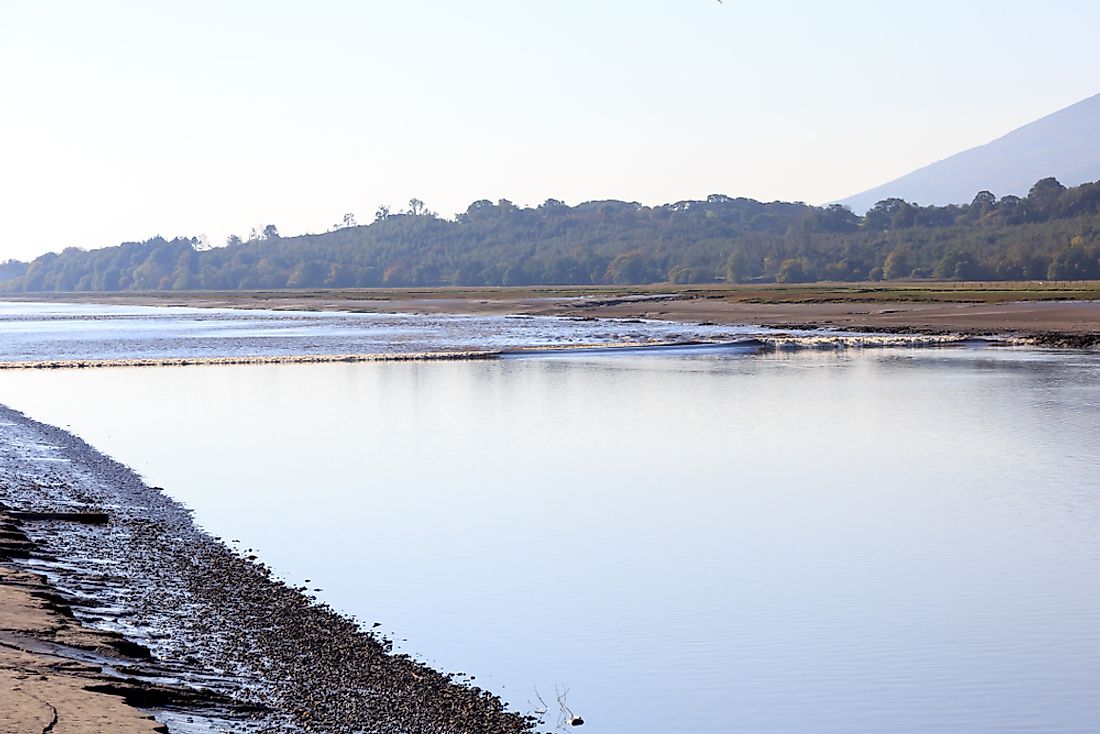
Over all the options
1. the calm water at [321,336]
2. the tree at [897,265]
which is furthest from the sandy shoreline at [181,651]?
the tree at [897,265]

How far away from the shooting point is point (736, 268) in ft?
523

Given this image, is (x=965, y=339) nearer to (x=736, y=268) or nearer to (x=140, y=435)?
(x=140, y=435)

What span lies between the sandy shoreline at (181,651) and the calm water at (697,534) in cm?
56

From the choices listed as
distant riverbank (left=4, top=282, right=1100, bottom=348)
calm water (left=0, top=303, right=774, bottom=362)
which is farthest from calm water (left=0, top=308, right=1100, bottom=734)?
distant riverbank (left=4, top=282, right=1100, bottom=348)

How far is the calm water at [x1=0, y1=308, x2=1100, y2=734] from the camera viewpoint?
29.3 feet

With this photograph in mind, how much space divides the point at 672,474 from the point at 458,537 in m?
5.18

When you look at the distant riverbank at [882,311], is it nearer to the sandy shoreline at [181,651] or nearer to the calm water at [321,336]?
the calm water at [321,336]

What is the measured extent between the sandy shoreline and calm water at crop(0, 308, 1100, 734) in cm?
56

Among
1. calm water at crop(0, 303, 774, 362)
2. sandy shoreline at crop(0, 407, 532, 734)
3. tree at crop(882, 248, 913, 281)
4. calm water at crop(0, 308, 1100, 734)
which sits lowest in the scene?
calm water at crop(0, 303, 774, 362)

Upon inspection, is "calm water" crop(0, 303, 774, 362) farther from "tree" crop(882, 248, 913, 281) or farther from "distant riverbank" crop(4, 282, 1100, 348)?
"tree" crop(882, 248, 913, 281)

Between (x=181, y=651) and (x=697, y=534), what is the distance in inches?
251

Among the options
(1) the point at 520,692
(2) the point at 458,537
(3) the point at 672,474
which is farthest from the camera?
(3) the point at 672,474

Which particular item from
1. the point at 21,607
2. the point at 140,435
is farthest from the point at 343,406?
the point at 21,607

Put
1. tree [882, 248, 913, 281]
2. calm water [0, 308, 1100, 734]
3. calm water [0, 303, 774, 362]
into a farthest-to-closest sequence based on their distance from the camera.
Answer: tree [882, 248, 913, 281], calm water [0, 303, 774, 362], calm water [0, 308, 1100, 734]
